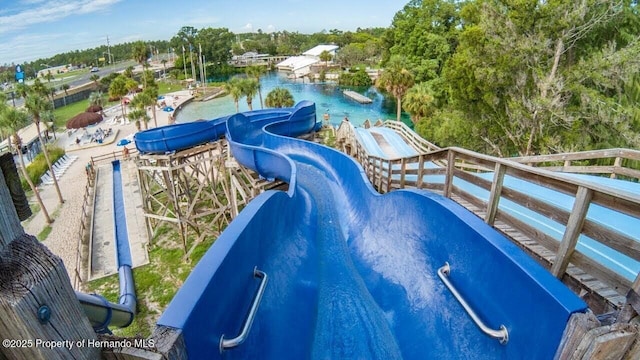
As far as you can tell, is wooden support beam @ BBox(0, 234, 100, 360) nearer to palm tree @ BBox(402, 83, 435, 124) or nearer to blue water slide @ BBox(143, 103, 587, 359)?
blue water slide @ BBox(143, 103, 587, 359)

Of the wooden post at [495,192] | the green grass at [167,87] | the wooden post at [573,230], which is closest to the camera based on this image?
the wooden post at [573,230]

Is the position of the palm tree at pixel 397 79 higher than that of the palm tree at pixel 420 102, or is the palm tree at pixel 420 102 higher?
the palm tree at pixel 397 79

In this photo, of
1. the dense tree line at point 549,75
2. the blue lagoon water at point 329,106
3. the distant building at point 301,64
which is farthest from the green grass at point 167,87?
the dense tree line at point 549,75

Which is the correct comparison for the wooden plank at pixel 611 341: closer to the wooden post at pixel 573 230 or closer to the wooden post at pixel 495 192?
the wooden post at pixel 573 230

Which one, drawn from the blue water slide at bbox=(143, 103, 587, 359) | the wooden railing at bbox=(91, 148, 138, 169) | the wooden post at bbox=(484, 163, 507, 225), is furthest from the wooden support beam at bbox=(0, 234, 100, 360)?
the wooden railing at bbox=(91, 148, 138, 169)

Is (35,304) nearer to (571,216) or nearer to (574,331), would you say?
(574,331)

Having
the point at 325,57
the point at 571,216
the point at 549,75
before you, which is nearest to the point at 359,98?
the point at 325,57

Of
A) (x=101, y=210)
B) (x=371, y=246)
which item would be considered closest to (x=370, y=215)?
(x=371, y=246)

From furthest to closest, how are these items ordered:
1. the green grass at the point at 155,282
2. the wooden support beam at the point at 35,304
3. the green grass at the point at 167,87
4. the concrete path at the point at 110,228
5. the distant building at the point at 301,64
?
the distant building at the point at 301,64, the green grass at the point at 167,87, the concrete path at the point at 110,228, the green grass at the point at 155,282, the wooden support beam at the point at 35,304
